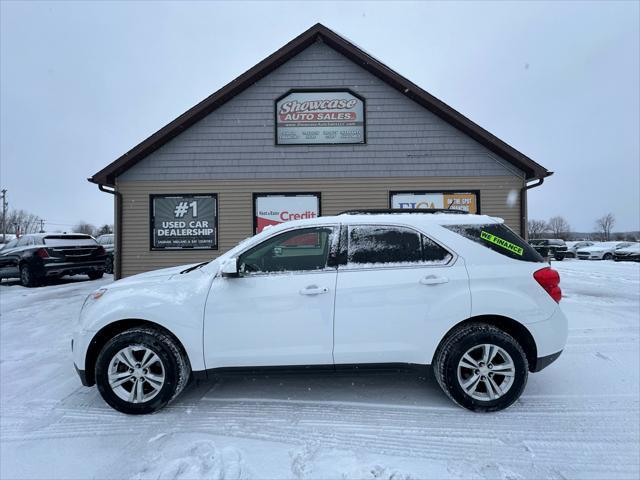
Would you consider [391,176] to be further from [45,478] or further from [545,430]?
[45,478]

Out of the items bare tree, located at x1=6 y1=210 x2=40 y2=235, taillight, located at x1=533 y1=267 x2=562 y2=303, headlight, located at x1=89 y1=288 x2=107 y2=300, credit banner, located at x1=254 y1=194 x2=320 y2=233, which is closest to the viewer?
taillight, located at x1=533 y1=267 x2=562 y2=303

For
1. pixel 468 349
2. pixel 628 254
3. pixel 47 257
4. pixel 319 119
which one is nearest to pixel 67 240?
pixel 47 257

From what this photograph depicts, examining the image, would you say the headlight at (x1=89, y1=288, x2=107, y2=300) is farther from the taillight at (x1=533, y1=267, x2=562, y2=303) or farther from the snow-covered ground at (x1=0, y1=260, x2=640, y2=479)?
the taillight at (x1=533, y1=267, x2=562, y2=303)

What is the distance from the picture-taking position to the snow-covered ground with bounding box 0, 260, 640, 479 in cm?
232

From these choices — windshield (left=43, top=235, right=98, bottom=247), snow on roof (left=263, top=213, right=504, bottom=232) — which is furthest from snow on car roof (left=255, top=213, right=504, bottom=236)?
windshield (left=43, top=235, right=98, bottom=247)

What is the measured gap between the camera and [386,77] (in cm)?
852

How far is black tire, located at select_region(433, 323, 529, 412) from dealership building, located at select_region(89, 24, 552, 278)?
576 cm

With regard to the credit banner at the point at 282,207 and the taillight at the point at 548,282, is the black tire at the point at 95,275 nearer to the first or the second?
the credit banner at the point at 282,207

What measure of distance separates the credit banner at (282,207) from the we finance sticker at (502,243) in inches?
Result: 219

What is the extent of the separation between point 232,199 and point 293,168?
173 centimetres

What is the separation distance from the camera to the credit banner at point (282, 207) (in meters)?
8.40

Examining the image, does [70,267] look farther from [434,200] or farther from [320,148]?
[434,200]

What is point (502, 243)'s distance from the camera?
3092mm

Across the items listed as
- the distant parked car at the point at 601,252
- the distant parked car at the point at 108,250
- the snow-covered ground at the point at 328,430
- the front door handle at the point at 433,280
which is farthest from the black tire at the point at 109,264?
the distant parked car at the point at 601,252
